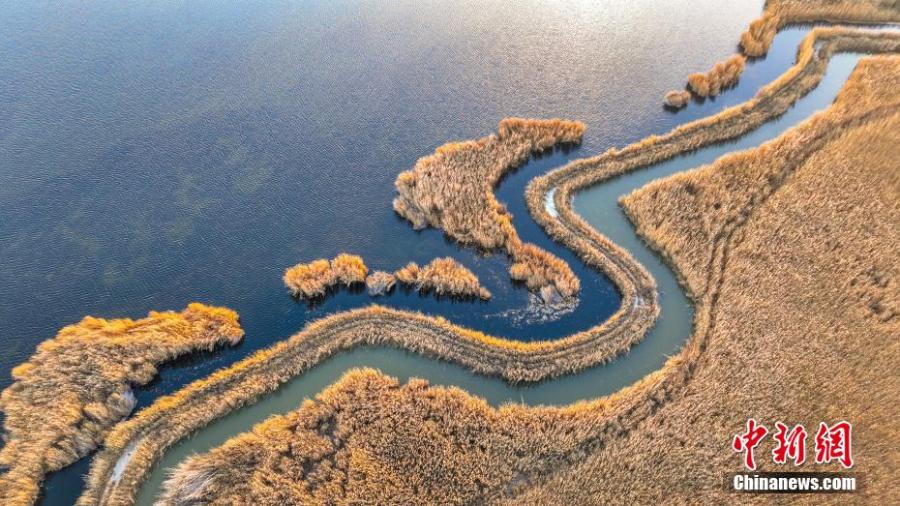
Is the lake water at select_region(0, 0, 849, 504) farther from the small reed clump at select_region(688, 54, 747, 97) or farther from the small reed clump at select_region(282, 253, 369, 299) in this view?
the small reed clump at select_region(688, 54, 747, 97)

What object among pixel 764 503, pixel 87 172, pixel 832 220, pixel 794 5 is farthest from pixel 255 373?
pixel 794 5

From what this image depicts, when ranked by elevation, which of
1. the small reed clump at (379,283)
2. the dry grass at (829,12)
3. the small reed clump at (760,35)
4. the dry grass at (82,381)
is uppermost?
the dry grass at (829,12)

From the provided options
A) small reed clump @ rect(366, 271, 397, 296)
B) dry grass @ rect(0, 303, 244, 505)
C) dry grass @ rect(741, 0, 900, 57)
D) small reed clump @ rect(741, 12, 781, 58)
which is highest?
dry grass @ rect(741, 0, 900, 57)

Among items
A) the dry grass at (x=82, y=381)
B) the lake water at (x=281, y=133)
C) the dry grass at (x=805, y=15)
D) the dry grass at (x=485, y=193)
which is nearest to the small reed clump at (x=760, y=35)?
the dry grass at (x=805, y=15)

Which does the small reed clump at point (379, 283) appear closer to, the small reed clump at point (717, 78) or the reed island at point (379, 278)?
the reed island at point (379, 278)

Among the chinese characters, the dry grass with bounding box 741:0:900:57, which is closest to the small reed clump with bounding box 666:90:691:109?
the dry grass with bounding box 741:0:900:57
